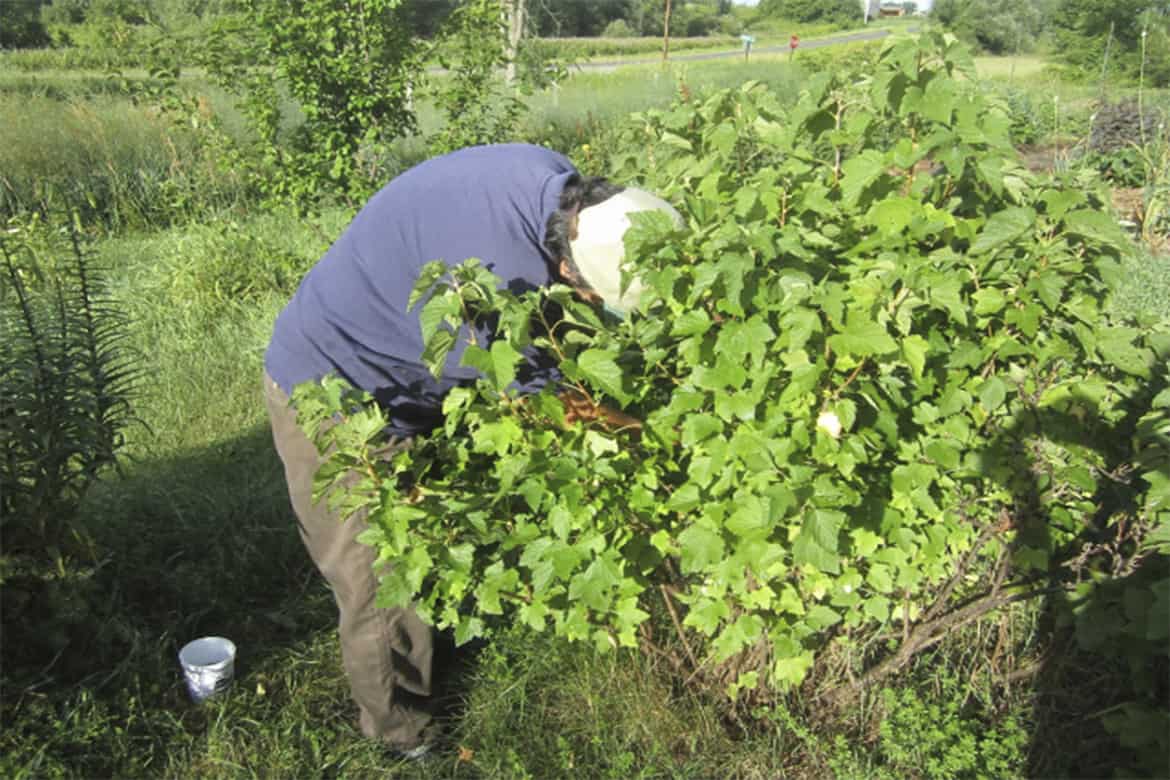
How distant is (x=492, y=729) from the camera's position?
2789 millimetres

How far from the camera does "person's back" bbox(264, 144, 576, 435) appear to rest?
7.46 ft

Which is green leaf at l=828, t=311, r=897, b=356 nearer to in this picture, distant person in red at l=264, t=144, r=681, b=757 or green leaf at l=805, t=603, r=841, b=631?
distant person in red at l=264, t=144, r=681, b=757

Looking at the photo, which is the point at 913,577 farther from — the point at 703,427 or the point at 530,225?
the point at 530,225

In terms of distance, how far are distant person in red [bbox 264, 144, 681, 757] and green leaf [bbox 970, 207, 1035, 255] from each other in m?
0.66

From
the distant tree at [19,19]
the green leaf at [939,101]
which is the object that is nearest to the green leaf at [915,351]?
the green leaf at [939,101]

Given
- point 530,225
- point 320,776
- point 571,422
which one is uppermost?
point 530,225

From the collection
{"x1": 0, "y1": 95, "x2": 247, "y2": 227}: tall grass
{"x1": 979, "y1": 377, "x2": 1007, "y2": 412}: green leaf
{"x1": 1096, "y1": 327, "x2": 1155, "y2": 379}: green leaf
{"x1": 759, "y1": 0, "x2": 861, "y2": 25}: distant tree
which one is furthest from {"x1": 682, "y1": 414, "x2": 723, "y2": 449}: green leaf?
{"x1": 759, "y1": 0, "x2": 861, "y2": 25}: distant tree

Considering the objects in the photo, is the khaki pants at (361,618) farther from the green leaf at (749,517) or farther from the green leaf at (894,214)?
the green leaf at (894,214)

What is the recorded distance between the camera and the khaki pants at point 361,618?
2.62 metres

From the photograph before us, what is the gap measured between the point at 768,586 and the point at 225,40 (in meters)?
4.79

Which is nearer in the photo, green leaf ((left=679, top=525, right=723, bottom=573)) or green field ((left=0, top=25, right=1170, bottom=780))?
green leaf ((left=679, top=525, right=723, bottom=573))

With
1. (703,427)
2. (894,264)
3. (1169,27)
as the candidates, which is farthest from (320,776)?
(1169,27)

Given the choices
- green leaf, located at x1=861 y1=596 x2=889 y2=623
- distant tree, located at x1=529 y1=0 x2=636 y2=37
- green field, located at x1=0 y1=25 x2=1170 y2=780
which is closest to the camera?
green leaf, located at x1=861 y1=596 x2=889 y2=623

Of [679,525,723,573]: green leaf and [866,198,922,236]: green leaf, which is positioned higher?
[866,198,922,236]: green leaf
